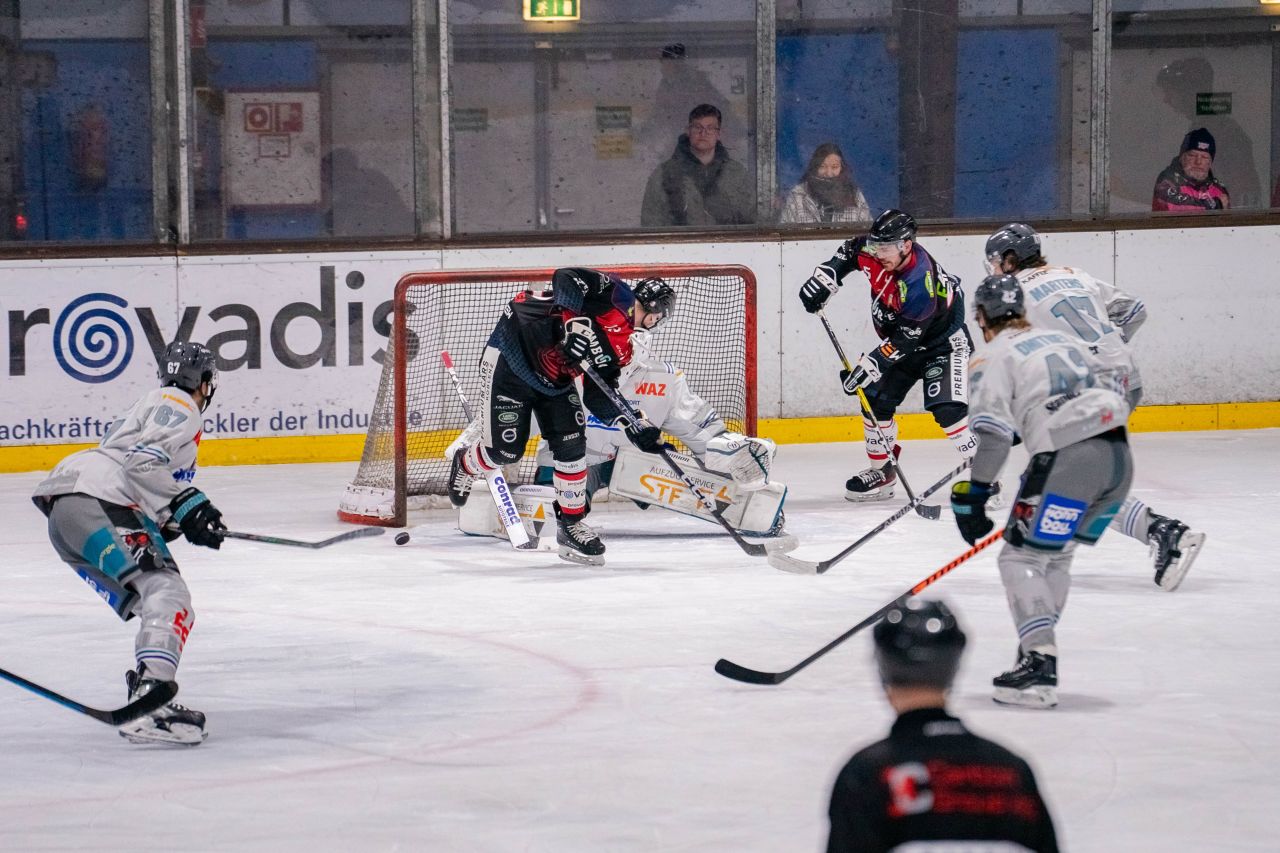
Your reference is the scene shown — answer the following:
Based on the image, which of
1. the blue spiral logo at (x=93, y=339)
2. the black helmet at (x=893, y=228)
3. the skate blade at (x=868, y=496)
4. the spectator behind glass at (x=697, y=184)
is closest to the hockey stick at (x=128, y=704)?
the black helmet at (x=893, y=228)

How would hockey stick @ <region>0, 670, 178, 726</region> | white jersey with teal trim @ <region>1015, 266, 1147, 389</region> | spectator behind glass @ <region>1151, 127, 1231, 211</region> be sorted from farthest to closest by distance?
spectator behind glass @ <region>1151, 127, 1231, 211</region>, white jersey with teal trim @ <region>1015, 266, 1147, 389</region>, hockey stick @ <region>0, 670, 178, 726</region>

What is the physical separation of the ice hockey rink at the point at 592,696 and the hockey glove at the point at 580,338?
0.71 meters

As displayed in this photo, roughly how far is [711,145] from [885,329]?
6.15 feet

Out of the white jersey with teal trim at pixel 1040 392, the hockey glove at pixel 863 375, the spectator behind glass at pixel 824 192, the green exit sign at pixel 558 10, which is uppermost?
the green exit sign at pixel 558 10

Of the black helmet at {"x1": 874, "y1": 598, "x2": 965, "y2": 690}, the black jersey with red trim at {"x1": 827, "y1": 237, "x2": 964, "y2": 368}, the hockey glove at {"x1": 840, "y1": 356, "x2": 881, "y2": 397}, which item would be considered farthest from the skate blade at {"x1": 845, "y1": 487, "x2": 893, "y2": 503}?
the black helmet at {"x1": 874, "y1": 598, "x2": 965, "y2": 690}

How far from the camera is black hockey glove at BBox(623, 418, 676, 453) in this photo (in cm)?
589

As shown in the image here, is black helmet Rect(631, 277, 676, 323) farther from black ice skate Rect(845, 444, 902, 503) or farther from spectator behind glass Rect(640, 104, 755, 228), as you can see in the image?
spectator behind glass Rect(640, 104, 755, 228)

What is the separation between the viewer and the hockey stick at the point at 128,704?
375 cm

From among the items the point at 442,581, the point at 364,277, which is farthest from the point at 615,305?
the point at 364,277

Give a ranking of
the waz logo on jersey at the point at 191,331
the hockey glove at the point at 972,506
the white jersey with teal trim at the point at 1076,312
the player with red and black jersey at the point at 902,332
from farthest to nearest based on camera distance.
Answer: the waz logo on jersey at the point at 191,331 → the player with red and black jersey at the point at 902,332 → the white jersey with teal trim at the point at 1076,312 → the hockey glove at the point at 972,506

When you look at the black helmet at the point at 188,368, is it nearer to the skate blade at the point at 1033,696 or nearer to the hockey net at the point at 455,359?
the skate blade at the point at 1033,696

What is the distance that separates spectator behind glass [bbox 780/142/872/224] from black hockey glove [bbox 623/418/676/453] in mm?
3031

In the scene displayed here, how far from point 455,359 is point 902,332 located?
6.08ft

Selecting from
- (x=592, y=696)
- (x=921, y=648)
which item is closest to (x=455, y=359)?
(x=592, y=696)
